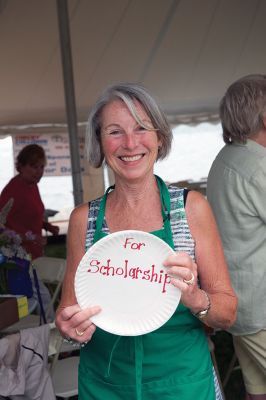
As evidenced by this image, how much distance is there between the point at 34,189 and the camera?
4.56 meters

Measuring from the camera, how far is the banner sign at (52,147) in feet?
26.3

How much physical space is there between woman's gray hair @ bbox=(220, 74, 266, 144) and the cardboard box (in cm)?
139

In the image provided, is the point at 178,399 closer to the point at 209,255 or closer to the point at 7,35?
the point at 209,255

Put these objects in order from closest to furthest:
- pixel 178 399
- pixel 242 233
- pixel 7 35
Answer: pixel 178 399 < pixel 242 233 < pixel 7 35

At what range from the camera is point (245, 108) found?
1924 millimetres

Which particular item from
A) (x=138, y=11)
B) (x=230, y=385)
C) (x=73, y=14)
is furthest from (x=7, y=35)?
(x=230, y=385)

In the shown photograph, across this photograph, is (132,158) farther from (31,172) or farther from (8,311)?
(31,172)

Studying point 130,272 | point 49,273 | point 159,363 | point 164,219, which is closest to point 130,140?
point 164,219

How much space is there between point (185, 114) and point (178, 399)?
8019 millimetres

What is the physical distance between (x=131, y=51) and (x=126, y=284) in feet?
22.5

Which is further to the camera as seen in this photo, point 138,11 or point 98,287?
point 138,11

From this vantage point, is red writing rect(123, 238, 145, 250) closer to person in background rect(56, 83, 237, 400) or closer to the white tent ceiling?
person in background rect(56, 83, 237, 400)

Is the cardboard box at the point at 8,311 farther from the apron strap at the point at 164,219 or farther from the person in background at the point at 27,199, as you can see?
the person in background at the point at 27,199

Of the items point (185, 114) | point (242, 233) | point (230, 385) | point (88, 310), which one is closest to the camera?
point (88, 310)
